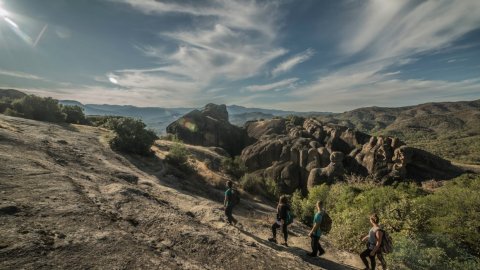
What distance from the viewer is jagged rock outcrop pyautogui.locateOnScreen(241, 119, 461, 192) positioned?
4069cm

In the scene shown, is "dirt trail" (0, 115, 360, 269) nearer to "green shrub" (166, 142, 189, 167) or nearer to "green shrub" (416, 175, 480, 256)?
"green shrub" (416, 175, 480, 256)

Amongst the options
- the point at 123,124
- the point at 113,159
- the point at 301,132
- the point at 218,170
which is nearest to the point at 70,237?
the point at 113,159

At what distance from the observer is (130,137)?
33781 millimetres

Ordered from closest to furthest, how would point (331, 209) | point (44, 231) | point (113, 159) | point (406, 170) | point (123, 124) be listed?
1. point (44, 231)
2. point (331, 209)
3. point (113, 159)
4. point (123, 124)
5. point (406, 170)

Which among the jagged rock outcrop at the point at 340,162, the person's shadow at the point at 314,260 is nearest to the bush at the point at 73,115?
the jagged rock outcrop at the point at 340,162

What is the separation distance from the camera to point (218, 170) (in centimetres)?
4597

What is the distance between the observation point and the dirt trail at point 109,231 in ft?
28.6

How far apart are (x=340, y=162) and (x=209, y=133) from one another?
46.2 meters

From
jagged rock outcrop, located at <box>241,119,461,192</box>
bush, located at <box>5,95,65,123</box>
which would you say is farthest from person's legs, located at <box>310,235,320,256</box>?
bush, located at <box>5,95,65,123</box>

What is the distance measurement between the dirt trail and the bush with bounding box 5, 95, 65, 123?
1037 inches

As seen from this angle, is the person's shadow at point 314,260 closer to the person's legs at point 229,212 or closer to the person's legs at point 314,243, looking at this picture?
the person's legs at point 314,243

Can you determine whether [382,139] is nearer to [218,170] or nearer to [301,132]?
[301,132]

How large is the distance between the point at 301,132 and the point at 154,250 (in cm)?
5490

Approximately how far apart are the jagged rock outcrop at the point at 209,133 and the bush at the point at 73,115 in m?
26.4
